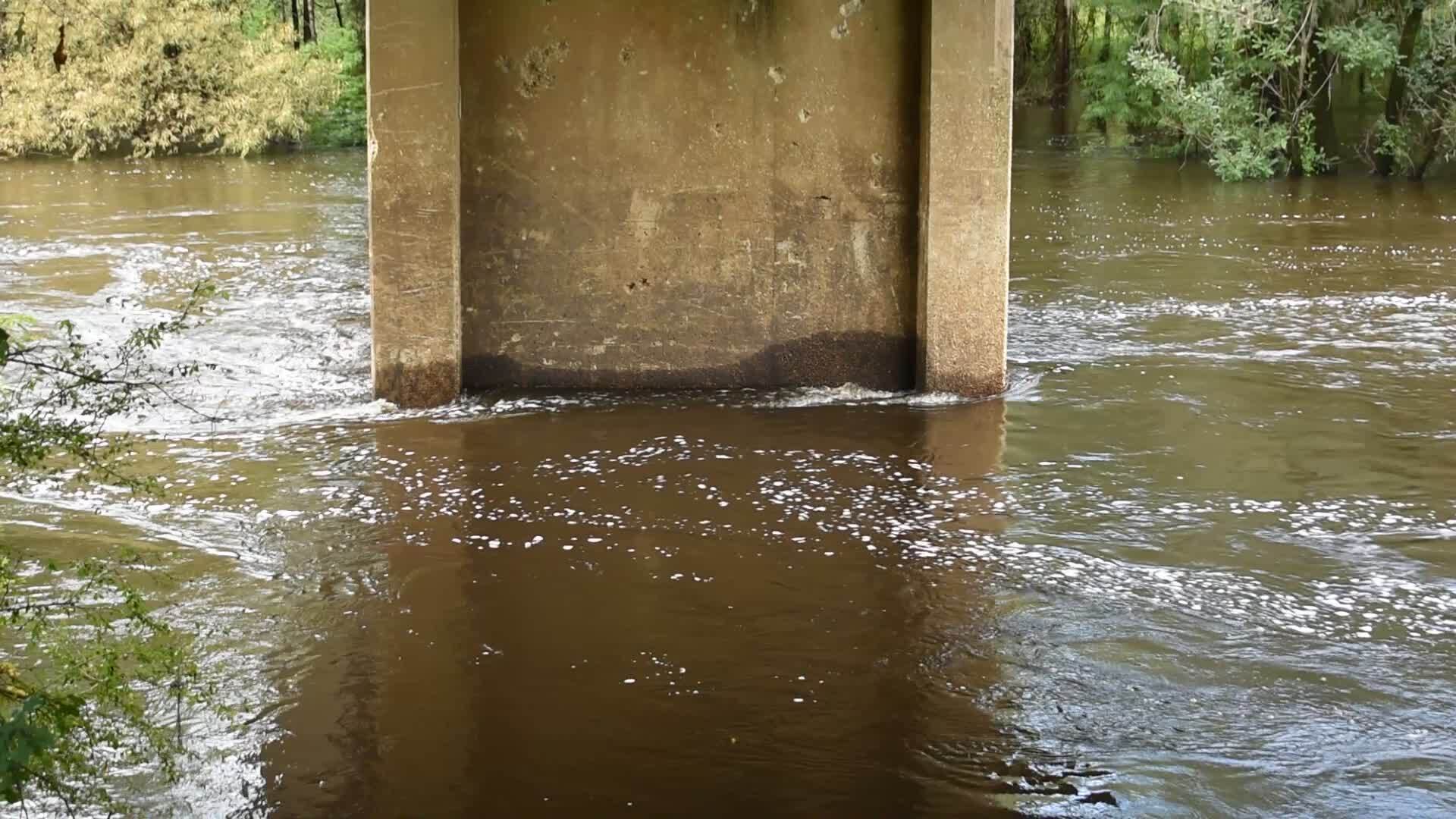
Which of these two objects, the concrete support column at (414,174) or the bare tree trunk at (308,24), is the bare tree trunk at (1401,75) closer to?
the concrete support column at (414,174)

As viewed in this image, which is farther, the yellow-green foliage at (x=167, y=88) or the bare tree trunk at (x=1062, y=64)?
the bare tree trunk at (x=1062, y=64)

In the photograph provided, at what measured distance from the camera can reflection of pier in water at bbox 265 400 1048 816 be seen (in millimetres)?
4723

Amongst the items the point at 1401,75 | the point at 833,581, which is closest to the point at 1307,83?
the point at 1401,75

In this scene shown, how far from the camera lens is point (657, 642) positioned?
590cm

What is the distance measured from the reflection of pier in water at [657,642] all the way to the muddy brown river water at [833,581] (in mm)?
19

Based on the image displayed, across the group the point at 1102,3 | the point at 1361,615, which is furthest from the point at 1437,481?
the point at 1102,3

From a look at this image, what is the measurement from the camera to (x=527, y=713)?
206 inches

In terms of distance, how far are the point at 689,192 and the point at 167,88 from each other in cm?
2257

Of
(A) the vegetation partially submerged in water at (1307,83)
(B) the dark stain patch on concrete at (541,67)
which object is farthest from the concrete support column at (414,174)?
(A) the vegetation partially submerged in water at (1307,83)

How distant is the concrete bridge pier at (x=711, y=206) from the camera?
32.1 feet

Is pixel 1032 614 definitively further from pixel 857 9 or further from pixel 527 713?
pixel 857 9

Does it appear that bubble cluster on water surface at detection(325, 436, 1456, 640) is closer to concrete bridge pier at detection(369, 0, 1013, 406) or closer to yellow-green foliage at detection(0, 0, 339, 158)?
concrete bridge pier at detection(369, 0, 1013, 406)

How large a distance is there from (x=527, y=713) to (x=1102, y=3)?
3802 cm

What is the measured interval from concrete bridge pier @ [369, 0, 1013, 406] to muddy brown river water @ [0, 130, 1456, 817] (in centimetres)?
37
